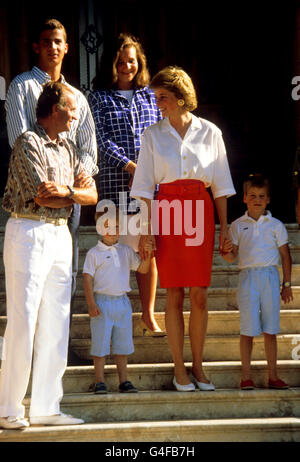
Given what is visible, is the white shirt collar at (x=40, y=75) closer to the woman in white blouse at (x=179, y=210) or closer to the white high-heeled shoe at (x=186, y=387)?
the woman in white blouse at (x=179, y=210)

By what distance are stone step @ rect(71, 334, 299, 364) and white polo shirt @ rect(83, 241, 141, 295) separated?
1.24ft

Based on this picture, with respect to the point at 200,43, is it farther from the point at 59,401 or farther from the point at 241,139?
the point at 59,401

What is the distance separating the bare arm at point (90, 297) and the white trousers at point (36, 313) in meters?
0.34

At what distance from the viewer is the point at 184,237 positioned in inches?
171

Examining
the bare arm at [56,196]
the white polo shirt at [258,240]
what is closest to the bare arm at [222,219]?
the white polo shirt at [258,240]

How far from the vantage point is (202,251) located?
436cm

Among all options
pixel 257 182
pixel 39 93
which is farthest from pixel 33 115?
pixel 257 182

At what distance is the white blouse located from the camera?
14.3 ft

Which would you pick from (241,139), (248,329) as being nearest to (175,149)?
(248,329)

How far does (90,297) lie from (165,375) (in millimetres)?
576

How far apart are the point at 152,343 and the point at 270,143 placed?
3.19 m

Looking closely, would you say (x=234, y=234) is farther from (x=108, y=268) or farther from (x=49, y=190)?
(x=49, y=190)
